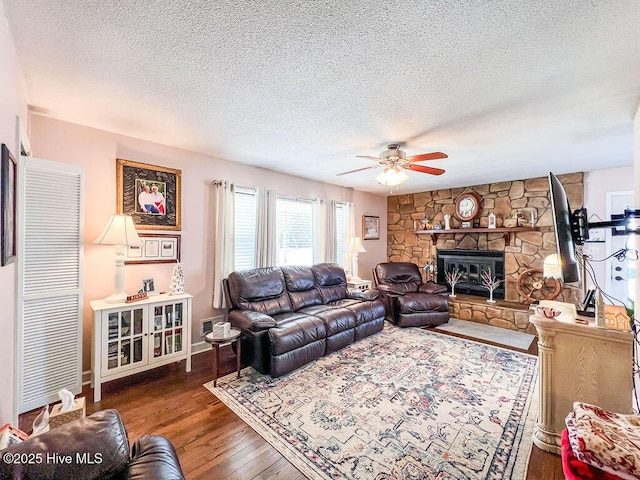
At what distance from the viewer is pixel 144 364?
2678 mm

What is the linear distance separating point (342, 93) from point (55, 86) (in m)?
2.06

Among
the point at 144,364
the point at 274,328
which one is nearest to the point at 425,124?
the point at 274,328

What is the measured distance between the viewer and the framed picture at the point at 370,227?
6.07 meters

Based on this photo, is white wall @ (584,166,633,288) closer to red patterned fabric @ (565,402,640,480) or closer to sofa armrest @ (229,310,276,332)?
red patterned fabric @ (565,402,640,480)

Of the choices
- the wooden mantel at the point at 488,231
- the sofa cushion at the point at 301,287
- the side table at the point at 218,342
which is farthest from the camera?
the wooden mantel at the point at 488,231

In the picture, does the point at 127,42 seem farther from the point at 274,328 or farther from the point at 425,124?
the point at 274,328

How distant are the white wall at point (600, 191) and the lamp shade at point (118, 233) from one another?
19.4 ft

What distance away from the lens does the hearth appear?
5125 mm

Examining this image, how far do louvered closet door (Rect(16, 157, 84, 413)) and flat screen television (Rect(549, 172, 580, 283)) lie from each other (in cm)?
351

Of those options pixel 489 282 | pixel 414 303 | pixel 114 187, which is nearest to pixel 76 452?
pixel 114 187

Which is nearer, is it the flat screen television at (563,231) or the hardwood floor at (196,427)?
the flat screen television at (563,231)

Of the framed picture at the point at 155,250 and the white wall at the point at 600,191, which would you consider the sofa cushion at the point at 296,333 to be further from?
the white wall at the point at 600,191

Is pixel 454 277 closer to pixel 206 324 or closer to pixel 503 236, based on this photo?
pixel 503 236

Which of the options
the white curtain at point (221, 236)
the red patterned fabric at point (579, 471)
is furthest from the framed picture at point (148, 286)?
the red patterned fabric at point (579, 471)
